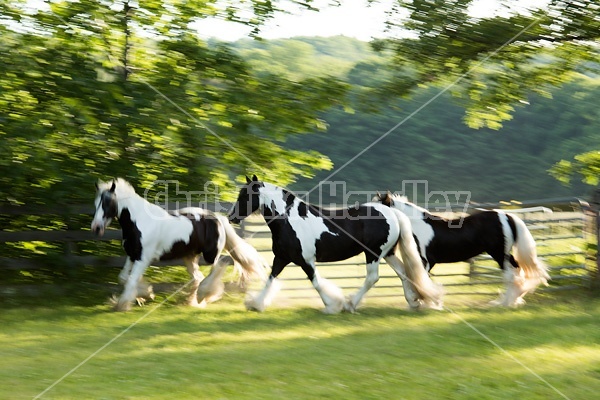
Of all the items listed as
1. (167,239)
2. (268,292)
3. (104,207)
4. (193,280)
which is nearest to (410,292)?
(268,292)

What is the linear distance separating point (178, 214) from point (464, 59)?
5406 mm

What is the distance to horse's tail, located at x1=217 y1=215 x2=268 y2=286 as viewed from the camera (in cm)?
1002

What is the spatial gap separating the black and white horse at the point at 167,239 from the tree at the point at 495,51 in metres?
4.18

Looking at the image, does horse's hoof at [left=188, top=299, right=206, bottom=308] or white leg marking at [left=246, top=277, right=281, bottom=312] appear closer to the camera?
white leg marking at [left=246, top=277, right=281, bottom=312]

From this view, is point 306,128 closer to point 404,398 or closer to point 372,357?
point 372,357

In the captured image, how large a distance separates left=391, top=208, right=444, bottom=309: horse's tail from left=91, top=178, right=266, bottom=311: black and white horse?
2.04 meters

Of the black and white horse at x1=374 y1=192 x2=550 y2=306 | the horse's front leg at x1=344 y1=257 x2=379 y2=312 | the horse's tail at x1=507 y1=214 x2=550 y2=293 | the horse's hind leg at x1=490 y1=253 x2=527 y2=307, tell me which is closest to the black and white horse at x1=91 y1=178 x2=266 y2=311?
the horse's front leg at x1=344 y1=257 x2=379 y2=312

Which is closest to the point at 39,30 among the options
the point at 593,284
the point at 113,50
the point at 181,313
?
the point at 113,50

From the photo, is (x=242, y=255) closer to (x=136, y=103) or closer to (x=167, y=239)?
(x=167, y=239)

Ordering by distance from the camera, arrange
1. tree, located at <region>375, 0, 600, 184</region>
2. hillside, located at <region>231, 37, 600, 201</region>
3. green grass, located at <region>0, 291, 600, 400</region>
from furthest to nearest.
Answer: hillside, located at <region>231, 37, 600, 201</region> < tree, located at <region>375, 0, 600, 184</region> < green grass, located at <region>0, 291, 600, 400</region>

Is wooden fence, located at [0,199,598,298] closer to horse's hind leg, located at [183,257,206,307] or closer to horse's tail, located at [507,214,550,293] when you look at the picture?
horse's hind leg, located at [183,257,206,307]

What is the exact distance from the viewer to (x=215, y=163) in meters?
11.0

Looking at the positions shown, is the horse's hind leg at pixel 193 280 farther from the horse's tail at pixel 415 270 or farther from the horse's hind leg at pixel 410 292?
the horse's tail at pixel 415 270

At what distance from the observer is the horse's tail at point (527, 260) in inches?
390
